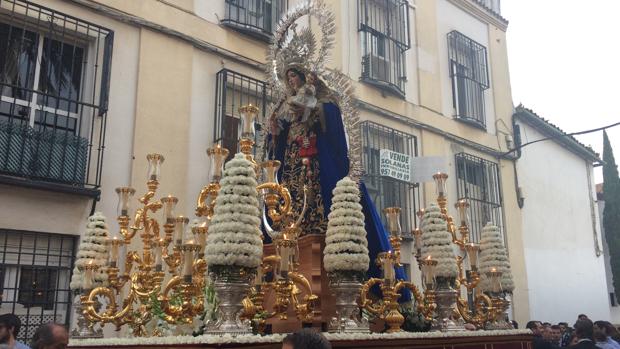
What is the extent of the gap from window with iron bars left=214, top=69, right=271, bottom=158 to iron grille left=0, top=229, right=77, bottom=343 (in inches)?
95.2

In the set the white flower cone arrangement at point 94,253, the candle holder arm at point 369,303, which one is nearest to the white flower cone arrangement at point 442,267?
the candle holder arm at point 369,303

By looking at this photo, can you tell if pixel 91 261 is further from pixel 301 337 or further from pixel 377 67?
pixel 377 67

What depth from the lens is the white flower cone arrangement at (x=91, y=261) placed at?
4758 millimetres

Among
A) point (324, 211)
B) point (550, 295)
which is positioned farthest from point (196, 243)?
point (550, 295)

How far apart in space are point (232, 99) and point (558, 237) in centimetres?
909

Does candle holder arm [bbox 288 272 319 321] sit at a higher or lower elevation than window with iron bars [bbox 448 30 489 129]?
lower

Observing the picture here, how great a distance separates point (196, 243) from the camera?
13.2ft

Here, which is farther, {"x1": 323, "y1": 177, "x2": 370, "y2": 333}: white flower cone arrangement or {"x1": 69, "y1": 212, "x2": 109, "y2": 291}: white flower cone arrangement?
{"x1": 69, "y1": 212, "x2": 109, "y2": 291}: white flower cone arrangement

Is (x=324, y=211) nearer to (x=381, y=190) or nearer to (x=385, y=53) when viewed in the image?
(x=381, y=190)

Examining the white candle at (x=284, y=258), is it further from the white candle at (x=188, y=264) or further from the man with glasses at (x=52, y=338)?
the man with glasses at (x=52, y=338)

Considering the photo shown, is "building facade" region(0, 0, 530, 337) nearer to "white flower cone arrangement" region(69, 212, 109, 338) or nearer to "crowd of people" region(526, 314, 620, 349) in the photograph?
"white flower cone arrangement" region(69, 212, 109, 338)

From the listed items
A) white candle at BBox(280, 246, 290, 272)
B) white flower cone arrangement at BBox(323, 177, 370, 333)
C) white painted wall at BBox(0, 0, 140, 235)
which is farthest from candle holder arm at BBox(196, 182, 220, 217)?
white painted wall at BBox(0, 0, 140, 235)

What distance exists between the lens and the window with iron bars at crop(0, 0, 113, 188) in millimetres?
6238

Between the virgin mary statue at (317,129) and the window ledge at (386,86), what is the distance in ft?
16.1
